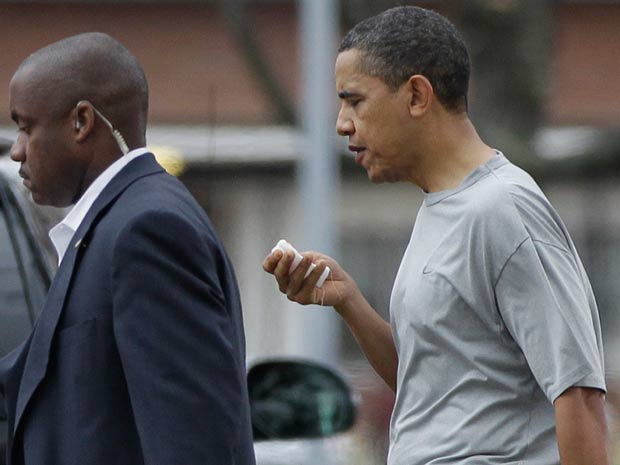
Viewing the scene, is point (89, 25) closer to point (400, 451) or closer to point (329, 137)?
point (329, 137)

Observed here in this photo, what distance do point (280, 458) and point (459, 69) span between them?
66.5 inches

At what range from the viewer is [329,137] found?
9086 millimetres

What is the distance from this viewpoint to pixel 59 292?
3.07 m

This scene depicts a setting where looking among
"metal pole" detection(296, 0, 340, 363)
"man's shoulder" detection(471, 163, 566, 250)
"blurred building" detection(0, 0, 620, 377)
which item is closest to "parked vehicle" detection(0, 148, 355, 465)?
"man's shoulder" detection(471, 163, 566, 250)

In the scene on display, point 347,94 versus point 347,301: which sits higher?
point 347,94

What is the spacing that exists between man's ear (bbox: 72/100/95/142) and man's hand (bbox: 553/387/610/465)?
3.33 ft

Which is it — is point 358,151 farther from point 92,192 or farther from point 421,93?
point 92,192

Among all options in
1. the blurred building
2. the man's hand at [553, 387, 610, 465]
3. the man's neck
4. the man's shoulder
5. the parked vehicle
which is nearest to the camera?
the man's hand at [553, 387, 610, 465]

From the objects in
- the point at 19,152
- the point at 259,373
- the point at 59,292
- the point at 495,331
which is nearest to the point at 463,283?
the point at 495,331

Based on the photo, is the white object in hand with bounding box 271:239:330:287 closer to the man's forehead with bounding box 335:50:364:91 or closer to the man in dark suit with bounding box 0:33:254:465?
the man in dark suit with bounding box 0:33:254:465

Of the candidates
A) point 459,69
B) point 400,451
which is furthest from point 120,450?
point 459,69

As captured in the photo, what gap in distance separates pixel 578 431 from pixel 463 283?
0.33 m

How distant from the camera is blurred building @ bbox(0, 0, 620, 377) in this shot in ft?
56.4

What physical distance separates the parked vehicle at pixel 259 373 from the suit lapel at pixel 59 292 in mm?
674
